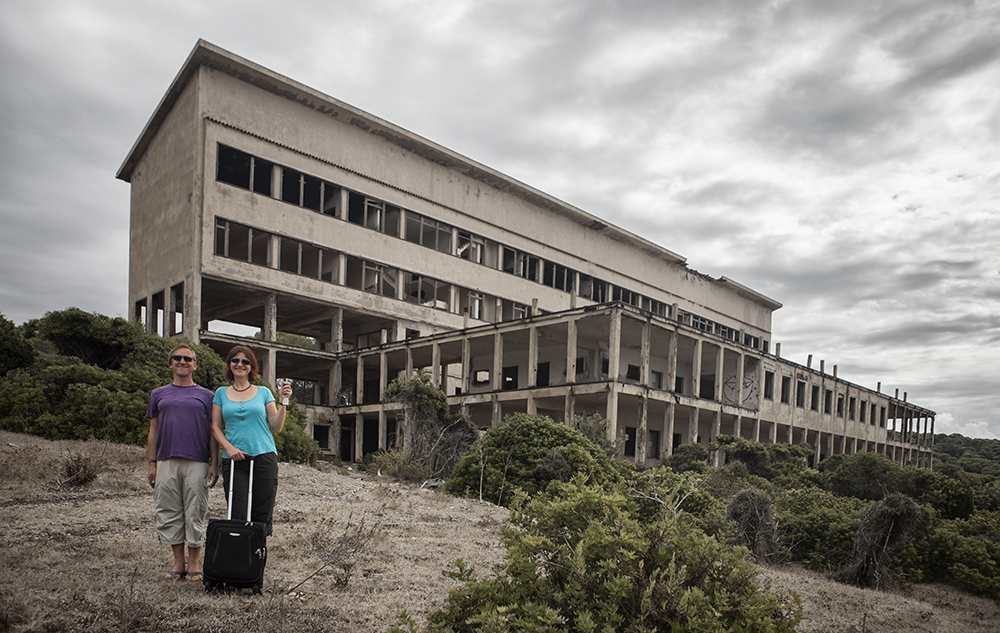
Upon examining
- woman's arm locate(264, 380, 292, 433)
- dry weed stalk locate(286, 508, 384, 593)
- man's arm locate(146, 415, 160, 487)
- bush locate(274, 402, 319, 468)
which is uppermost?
woman's arm locate(264, 380, 292, 433)

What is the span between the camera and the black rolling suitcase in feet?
16.6

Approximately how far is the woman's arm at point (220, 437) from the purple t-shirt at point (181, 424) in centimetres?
7

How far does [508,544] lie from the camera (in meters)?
4.49

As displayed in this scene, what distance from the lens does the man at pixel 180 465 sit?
5.33 meters

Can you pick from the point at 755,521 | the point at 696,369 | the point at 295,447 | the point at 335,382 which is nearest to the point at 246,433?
the point at 755,521

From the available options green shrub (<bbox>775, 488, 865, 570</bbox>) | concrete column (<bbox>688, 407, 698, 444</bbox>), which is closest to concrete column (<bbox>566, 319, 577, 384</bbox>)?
concrete column (<bbox>688, 407, 698, 444</bbox>)

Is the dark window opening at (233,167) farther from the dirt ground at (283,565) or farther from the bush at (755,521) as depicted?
the bush at (755,521)

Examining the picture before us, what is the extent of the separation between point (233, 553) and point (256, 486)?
1.86ft

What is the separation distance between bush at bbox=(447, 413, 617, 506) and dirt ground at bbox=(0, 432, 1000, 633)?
3.98 feet

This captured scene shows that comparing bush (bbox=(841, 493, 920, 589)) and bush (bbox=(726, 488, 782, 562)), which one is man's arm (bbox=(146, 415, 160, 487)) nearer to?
bush (bbox=(726, 488, 782, 562))

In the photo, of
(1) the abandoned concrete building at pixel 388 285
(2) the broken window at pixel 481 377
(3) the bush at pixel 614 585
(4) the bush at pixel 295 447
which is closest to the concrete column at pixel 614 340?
(1) the abandoned concrete building at pixel 388 285

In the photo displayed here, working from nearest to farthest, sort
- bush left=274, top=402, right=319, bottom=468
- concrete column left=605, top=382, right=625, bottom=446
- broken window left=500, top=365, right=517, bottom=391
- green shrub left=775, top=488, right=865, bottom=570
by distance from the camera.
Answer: green shrub left=775, top=488, right=865, bottom=570
bush left=274, top=402, right=319, bottom=468
concrete column left=605, top=382, right=625, bottom=446
broken window left=500, top=365, right=517, bottom=391

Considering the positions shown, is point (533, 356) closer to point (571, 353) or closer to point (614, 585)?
point (571, 353)

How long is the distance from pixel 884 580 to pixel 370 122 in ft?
91.5
